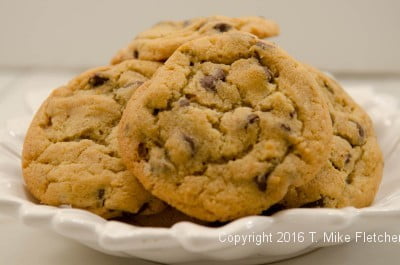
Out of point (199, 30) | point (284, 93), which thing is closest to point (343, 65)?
point (199, 30)

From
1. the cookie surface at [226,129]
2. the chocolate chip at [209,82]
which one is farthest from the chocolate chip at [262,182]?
the chocolate chip at [209,82]

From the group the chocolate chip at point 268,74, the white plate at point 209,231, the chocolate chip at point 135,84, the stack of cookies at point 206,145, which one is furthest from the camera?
the chocolate chip at point 135,84

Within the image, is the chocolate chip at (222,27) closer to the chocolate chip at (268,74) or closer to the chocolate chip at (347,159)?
the chocolate chip at (268,74)

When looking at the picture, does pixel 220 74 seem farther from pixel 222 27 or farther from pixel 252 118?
pixel 222 27

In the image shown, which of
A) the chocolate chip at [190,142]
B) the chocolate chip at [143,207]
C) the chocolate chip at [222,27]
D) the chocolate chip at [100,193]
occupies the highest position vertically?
the chocolate chip at [222,27]

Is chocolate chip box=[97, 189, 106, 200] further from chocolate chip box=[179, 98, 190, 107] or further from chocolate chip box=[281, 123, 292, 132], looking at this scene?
chocolate chip box=[281, 123, 292, 132]

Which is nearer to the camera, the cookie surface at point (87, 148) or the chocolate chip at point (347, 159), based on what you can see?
the cookie surface at point (87, 148)

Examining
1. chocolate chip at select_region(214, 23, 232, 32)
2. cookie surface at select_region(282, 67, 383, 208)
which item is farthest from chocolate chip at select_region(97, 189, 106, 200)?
chocolate chip at select_region(214, 23, 232, 32)
